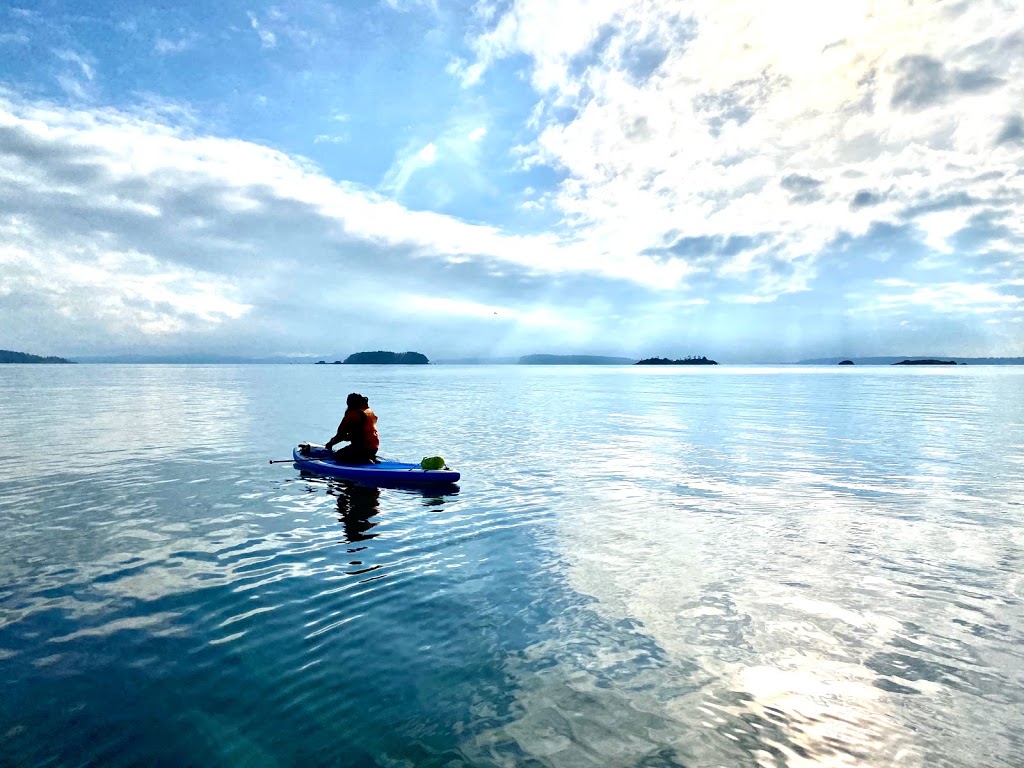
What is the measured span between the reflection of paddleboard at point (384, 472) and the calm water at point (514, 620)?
2.30 feet

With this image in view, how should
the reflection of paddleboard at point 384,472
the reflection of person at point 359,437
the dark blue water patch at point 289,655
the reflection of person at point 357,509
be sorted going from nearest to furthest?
the dark blue water patch at point 289,655, the reflection of person at point 357,509, the reflection of paddleboard at point 384,472, the reflection of person at point 359,437

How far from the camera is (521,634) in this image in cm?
1068

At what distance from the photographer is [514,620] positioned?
37.0 feet

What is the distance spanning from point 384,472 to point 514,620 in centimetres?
1319

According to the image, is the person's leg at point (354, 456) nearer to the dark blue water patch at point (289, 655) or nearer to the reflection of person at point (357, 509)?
the reflection of person at point (357, 509)

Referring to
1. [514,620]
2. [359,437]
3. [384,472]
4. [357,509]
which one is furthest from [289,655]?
[359,437]

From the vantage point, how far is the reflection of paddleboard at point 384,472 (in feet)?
74.6

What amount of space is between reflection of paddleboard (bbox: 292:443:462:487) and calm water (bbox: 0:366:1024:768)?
0.70m

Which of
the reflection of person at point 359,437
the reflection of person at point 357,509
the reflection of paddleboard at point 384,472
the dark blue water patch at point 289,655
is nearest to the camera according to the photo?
the dark blue water patch at point 289,655

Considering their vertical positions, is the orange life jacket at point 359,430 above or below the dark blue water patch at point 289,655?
above

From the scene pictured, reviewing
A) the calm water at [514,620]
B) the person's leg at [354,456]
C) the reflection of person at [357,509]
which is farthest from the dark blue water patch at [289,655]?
the person's leg at [354,456]

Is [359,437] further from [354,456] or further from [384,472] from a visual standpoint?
[384,472]

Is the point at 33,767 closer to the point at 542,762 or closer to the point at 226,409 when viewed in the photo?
the point at 542,762

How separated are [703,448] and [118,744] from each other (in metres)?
31.7
